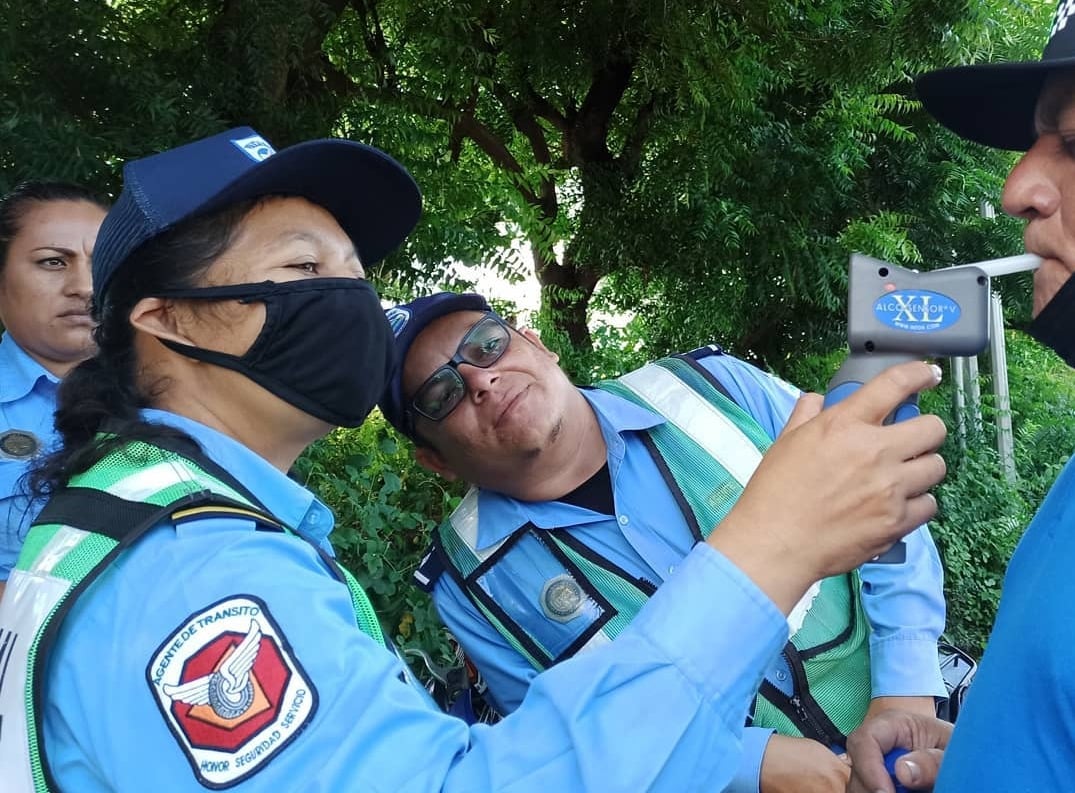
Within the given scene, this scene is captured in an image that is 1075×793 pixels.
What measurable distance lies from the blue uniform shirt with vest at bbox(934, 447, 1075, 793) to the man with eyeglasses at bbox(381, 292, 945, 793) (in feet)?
3.19

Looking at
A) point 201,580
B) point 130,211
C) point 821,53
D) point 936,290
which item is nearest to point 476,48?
point 821,53

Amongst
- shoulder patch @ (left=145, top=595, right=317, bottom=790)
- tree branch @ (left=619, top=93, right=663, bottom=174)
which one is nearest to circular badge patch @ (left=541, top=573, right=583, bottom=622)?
shoulder patch @ (left=145, top=595, right=317, bottom=790)

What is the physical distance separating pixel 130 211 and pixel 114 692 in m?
0.87

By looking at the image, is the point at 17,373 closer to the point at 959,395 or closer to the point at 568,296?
the point at 568,296

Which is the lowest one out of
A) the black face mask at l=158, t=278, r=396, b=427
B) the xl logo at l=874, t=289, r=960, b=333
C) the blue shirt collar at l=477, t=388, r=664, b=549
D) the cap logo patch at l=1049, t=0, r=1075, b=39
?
the blue shirt collar at l=477, t=388, r=664, b=549

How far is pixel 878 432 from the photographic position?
105 cm

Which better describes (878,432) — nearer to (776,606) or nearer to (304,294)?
(776,606)

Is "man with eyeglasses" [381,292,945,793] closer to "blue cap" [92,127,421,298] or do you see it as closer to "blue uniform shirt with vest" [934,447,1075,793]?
"blue cap" [92,127,421,298]

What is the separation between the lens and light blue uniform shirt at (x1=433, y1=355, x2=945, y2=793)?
6.83 ft

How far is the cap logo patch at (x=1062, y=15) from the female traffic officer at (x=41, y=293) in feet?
8.45

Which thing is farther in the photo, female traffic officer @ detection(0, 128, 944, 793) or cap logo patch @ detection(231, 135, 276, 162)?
cap logo patch @ detection(231, 135, 276, 162)

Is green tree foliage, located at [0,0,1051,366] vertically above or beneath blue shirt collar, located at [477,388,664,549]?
above

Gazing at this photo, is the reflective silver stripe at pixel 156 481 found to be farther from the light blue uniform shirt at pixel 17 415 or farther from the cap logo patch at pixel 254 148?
the light blue uniform shirt at pixel 17 415

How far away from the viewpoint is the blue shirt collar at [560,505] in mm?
2268
